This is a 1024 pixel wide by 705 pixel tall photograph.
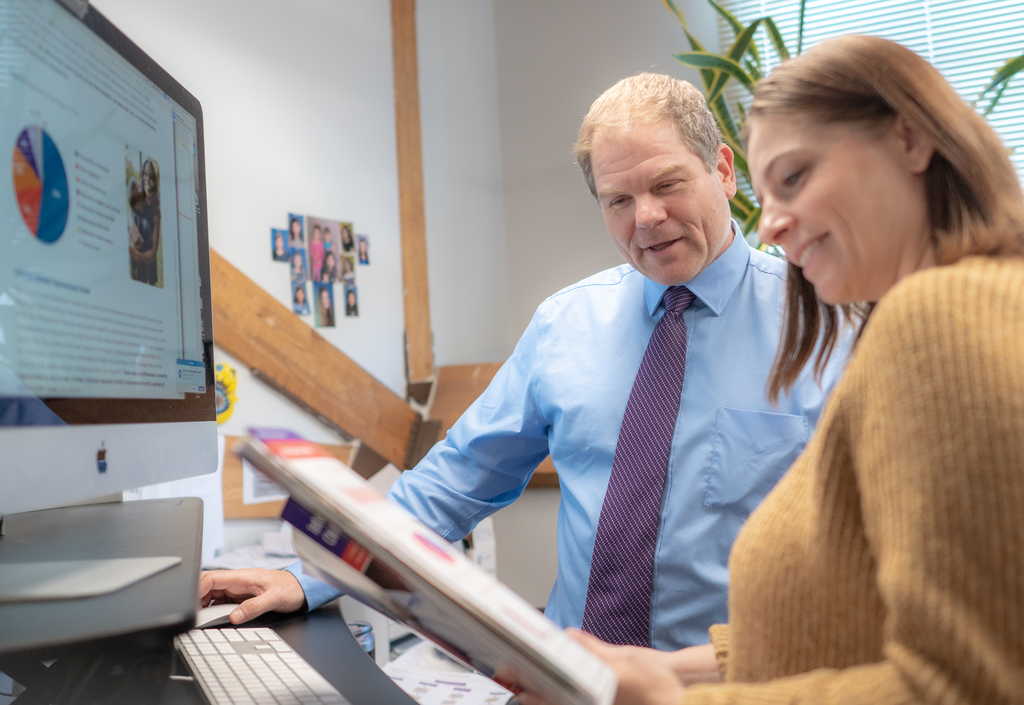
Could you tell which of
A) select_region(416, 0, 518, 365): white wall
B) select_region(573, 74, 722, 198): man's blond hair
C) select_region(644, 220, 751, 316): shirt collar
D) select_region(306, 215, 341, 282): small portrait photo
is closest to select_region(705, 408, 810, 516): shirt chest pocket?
select_region(644, 220, 751, 316): shirt collar

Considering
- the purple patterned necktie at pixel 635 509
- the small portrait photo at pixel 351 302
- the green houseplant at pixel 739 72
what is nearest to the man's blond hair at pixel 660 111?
the purple patterned necktie at pixel 635 509

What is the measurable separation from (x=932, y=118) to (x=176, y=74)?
1.88 metres

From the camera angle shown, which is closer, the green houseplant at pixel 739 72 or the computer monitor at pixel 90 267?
the computer monitor at pixel 90 267

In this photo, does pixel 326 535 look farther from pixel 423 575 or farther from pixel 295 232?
pixel 295 232

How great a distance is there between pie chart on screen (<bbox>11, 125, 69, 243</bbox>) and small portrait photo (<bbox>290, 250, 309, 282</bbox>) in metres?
1.60

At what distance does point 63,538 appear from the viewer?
839 mm

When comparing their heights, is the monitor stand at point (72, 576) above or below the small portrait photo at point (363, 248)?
below

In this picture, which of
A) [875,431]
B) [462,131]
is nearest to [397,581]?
[875,431]

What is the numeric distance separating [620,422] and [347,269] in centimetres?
143

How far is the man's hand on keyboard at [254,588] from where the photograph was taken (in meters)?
1.00

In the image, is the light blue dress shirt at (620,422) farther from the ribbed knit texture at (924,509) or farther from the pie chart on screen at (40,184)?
the pie chart on screen at (40,184)

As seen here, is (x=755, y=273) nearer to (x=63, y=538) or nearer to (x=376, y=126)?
(x=63, y=538)

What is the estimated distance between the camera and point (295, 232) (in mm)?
2240

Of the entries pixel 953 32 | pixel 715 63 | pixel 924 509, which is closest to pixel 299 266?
pixel 715 63
